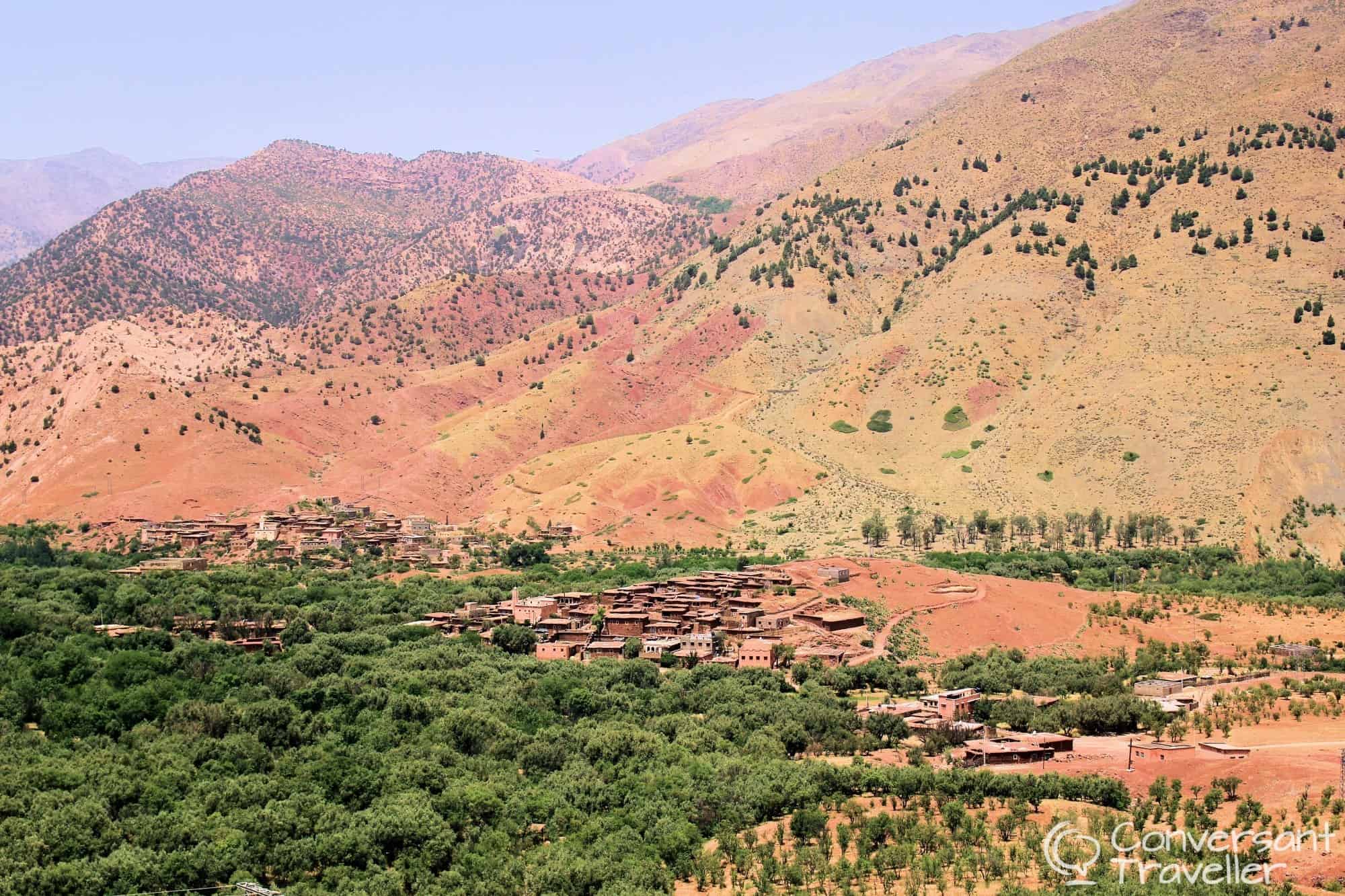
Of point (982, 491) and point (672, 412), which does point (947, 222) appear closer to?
point (672, 412)

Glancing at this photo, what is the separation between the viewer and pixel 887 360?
12531 cm

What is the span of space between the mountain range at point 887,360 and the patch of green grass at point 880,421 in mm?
355

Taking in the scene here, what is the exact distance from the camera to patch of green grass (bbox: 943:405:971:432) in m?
115

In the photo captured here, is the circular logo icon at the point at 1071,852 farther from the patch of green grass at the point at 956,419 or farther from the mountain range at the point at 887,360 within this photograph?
the patch of green grass at the point at 956,419

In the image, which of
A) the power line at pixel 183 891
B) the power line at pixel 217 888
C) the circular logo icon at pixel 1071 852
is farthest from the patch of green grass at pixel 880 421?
the power line at pixel 183 891

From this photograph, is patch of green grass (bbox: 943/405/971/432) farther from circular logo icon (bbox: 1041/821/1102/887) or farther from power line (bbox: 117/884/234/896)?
power line (bbox: 117/884/234/896)

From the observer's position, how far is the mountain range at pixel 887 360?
103 metres

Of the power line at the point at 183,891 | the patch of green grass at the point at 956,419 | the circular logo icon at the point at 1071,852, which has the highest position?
the power line at the point at 183,891

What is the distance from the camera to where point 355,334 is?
522ft

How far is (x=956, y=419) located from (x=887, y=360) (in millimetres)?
11888

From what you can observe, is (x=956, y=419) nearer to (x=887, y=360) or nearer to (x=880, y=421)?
(x=880, y=421)

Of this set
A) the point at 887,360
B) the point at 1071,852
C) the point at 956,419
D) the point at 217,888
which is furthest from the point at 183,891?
the point at 887,360

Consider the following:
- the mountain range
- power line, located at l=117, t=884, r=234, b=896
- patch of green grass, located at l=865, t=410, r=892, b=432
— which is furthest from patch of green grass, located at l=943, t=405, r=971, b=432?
power line, located at l=117, t=884, r=234, b=896

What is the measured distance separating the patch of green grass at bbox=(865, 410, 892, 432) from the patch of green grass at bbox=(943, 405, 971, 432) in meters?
4.19
